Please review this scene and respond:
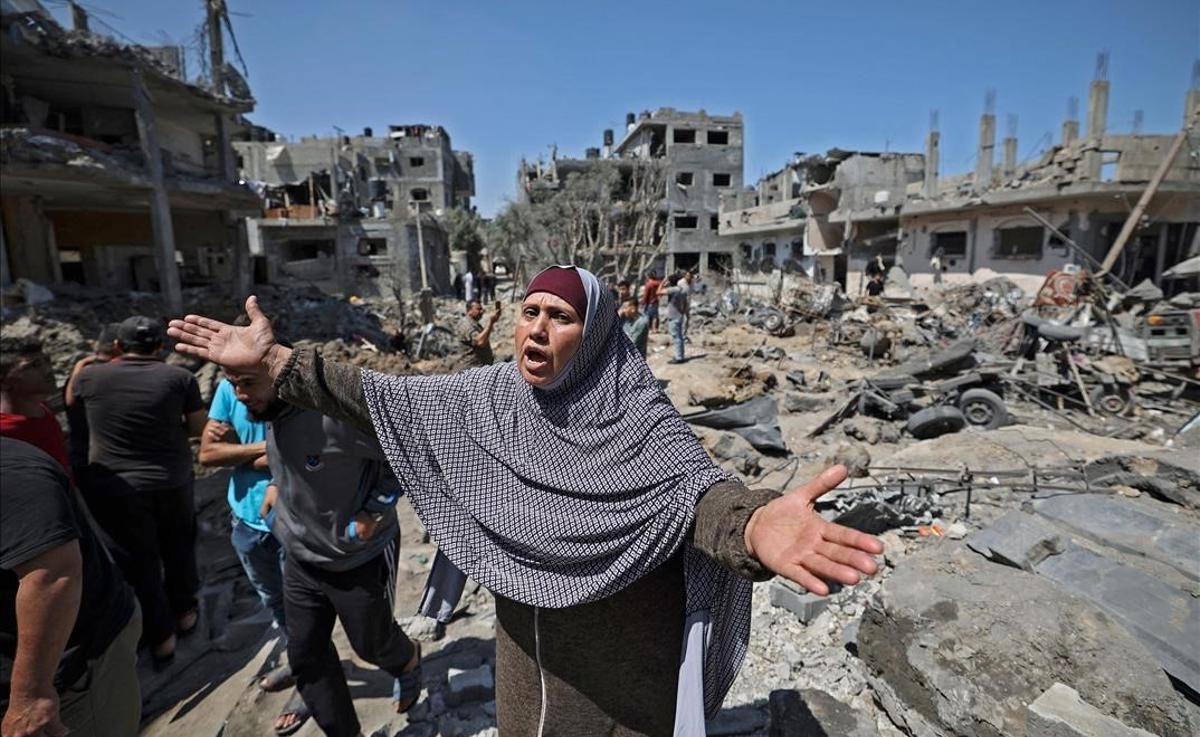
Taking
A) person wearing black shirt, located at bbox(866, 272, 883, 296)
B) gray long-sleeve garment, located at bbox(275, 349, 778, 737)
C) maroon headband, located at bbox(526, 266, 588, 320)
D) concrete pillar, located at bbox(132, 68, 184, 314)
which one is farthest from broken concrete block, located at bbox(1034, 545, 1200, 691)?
person wearing black shirt, located at bbox(866, 272, 883, 296)

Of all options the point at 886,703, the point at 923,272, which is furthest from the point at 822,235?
the point at 886,703

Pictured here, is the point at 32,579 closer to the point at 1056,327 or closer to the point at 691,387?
the point at 691,387

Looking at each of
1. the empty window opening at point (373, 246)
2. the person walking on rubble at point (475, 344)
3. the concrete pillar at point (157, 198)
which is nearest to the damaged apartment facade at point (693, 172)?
the empty window opening at point (373, 246)

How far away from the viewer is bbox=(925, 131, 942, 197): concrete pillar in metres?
19.4

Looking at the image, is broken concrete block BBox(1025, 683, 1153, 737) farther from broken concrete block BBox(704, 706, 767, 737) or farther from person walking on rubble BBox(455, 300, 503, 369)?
person walking on rubble BBox(455, 300, 503, 369)

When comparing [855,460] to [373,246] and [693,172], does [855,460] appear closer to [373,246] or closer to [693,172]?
[373,246]

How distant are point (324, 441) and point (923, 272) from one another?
2029cm

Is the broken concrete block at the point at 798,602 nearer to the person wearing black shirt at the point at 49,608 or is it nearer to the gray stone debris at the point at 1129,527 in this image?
the gray stone debris at the point at 1129,527

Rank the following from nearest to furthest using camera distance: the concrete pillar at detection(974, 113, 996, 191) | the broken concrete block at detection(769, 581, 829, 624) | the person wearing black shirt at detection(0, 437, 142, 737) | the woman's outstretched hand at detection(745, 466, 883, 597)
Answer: the woman's outstretched hand at detection(745, 466, 883, 597) → the person wearing black shirt at detection(0, 437, 142, 737) → the broken concrete block at detection(769, 581, 829, 624) → the concrete pillar at detection(974, 113, 996, 191)

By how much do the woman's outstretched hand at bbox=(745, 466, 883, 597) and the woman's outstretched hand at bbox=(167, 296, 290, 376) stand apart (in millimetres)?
1350

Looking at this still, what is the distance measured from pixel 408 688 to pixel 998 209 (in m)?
18.7

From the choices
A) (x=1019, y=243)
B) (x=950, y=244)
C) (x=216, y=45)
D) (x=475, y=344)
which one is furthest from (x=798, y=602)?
(x=216, y=45)

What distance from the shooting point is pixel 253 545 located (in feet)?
8.59

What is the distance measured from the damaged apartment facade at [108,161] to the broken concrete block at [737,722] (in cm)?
1393
